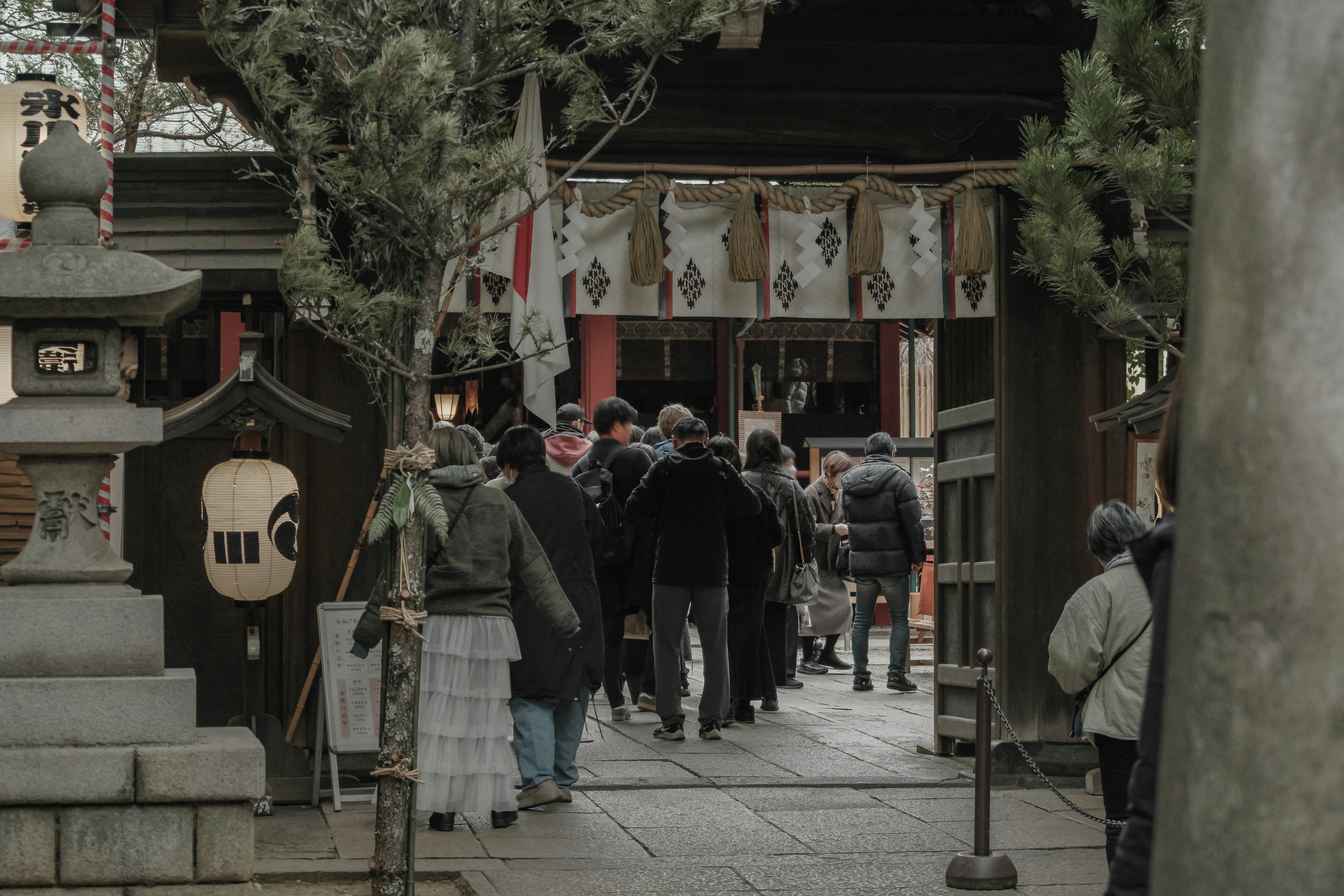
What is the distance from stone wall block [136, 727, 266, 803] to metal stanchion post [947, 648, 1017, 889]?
2.74m

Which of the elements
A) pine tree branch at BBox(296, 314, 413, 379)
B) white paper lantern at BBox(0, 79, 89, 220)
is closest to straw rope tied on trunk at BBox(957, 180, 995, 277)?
pine tree branch at BBox(296, 314, 413, 379)

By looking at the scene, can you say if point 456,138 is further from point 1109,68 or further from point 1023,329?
point 1023,329

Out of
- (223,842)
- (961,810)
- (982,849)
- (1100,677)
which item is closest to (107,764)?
(223,842)

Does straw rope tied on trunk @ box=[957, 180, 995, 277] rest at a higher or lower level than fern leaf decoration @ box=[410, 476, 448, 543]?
higher

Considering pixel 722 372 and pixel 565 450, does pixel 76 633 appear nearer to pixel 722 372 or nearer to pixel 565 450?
pixel 565 450

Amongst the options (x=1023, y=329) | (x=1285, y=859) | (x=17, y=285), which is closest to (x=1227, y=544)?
(x=1285, y=859)

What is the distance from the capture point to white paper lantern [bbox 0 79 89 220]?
7742mm

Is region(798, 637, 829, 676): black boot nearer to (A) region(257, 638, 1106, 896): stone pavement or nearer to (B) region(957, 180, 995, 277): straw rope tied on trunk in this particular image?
(A) region(257, 638, 1106, 896): stone pavement

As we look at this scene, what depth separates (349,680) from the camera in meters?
7.36

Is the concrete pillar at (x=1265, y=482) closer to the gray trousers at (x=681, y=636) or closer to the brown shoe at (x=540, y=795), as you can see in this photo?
the brown shoe at (x=540, y=795)

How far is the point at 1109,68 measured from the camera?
228 inches

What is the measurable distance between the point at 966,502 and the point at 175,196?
4.95 metres

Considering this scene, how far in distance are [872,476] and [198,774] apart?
796cm

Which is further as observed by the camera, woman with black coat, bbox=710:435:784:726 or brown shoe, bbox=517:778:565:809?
woman with black coat, bbox=710:435:784:726
